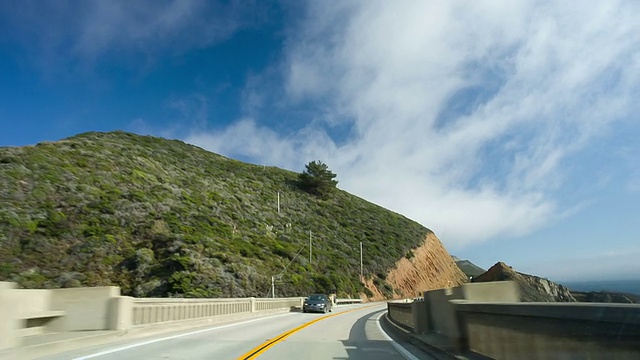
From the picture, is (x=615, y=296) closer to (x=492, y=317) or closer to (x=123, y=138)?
(x=492, y=317)

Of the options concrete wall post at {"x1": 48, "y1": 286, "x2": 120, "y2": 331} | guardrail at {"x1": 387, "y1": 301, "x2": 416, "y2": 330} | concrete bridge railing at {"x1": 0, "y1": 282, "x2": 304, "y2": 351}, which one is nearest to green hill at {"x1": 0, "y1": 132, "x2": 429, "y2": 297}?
guardrail at {"x1": 387, "y1": 301, "x2": 416, "y2": 330}

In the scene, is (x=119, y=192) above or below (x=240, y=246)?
above

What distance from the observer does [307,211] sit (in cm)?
9150

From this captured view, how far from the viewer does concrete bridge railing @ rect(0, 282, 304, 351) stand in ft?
33.6

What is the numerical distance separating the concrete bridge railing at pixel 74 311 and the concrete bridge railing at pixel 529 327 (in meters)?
8.97

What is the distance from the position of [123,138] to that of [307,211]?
110 feet

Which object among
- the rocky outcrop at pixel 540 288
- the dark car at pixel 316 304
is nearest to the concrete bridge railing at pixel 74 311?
the dark car at pixel 316 304

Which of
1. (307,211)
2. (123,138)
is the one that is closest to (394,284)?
(307,211)

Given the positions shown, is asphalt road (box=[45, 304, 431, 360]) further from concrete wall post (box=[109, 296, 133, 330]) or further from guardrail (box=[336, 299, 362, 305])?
guardrail (box=[336, 299, 362, 305])

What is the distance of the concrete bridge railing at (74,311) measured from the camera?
1023 cm

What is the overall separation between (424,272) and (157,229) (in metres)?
54.1

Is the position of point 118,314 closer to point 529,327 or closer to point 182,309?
point 182,309

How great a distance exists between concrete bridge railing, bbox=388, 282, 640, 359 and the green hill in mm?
36957

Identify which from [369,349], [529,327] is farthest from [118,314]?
[529,327]
